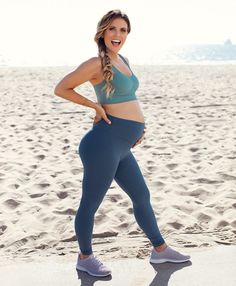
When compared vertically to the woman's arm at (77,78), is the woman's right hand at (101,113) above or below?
below

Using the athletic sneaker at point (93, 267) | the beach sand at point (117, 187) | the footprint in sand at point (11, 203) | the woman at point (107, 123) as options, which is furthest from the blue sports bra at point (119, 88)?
the footprint in sand at point (11, 203)

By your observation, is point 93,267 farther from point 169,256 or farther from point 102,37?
point 102,37

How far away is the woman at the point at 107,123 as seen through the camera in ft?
8.71

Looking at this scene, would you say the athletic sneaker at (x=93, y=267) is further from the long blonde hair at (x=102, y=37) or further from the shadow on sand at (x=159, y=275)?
the long blonde hair at (x=102, y=37)

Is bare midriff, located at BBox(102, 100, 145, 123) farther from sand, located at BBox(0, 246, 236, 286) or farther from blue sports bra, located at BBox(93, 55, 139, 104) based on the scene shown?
sand, located at BBox(0, 246, 236, 286)

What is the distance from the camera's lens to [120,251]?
3.34 meters

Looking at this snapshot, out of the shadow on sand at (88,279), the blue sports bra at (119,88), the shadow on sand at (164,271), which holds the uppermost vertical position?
the blue sports bra at (119,88)

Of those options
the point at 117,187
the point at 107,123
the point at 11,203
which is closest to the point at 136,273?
the point at 107,123

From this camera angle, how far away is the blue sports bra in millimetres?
2674

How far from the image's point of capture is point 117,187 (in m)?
4.83

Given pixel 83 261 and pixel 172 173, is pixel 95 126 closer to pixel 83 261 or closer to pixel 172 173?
pixel 83 261

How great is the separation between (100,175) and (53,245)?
3.17 ft

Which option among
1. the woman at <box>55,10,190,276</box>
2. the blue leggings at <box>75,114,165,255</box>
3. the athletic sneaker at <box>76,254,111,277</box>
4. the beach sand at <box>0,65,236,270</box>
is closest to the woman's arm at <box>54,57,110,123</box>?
the woman at <box>55,10,190,276</box>

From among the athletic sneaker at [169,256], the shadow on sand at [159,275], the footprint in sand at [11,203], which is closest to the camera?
the shadow on sand at [159,275]
